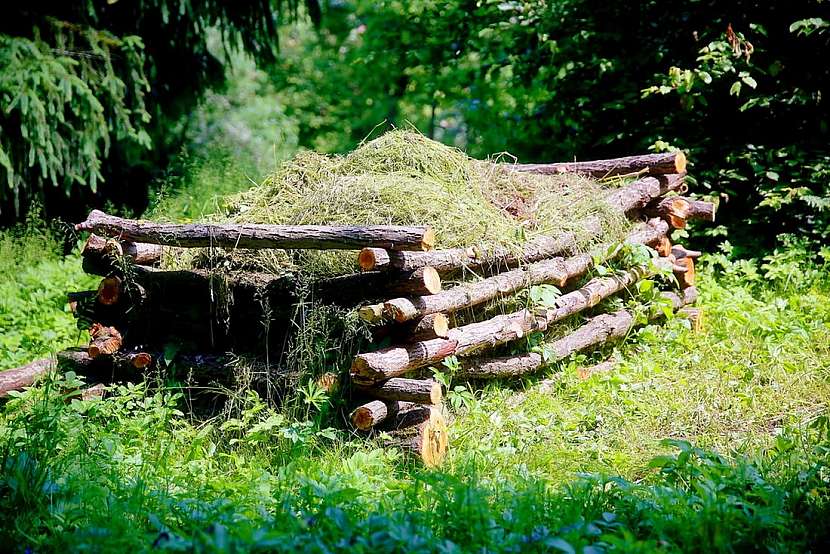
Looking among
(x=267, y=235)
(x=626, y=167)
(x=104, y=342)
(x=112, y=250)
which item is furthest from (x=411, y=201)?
(x=626, y=167)

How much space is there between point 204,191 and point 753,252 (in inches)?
247

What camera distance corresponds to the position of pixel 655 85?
1022cm

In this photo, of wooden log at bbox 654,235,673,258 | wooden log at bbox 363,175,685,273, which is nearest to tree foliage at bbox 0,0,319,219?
wooden log at bbox 363,175,685,273

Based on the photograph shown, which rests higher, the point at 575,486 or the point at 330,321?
the point at 330,321

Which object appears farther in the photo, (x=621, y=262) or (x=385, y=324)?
(x=621, y=262)

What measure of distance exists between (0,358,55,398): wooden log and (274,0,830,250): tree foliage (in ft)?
21.0

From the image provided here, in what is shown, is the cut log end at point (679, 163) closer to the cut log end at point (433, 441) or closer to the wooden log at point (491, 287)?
the wooden log at point (491, 287)

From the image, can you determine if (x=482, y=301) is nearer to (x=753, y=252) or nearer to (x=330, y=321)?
(x=330, y=321)

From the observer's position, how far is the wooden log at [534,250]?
5516 mm

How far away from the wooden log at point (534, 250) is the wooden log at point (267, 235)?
6.3 inches

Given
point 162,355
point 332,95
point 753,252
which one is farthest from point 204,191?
point 332,95

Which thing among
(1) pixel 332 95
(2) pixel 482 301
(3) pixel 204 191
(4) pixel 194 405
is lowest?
(4) pixel 194 405

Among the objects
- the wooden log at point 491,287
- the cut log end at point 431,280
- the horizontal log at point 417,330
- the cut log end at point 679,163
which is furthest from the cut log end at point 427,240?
the cut log end at point 679,163

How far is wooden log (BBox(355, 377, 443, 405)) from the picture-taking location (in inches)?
208
